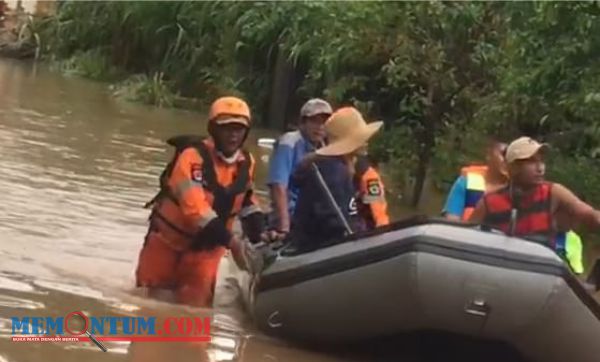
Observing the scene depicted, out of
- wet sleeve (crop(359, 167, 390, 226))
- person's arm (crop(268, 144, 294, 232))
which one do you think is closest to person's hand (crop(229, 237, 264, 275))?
person's arm (crop(268, 144, 294, 232))

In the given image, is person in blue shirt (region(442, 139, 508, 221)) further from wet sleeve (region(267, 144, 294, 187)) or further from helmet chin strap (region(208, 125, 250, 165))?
helmet chin strap (region(208, 125, 250, 165))

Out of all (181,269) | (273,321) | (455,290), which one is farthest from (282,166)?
(455,290)

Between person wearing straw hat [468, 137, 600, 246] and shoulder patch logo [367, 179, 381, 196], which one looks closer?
person wearing straw hat [468, 137, 600, 246]

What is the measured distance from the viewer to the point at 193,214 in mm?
7453

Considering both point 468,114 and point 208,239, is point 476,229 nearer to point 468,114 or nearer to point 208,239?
point 208,239

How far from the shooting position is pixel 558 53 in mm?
11445

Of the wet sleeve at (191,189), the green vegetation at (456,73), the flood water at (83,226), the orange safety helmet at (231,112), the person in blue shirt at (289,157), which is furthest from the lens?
the green vegetation at (456,73)

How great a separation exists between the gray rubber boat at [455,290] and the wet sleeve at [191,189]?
2.64 ft

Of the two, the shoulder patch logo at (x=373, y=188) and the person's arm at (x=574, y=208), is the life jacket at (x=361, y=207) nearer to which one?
the shoulder patch logo at (x=373, y=188)

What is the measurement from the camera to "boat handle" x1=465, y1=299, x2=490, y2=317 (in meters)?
6.47

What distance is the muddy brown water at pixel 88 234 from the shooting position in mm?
6973

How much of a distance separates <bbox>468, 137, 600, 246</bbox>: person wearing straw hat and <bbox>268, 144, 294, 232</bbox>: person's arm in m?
1.24

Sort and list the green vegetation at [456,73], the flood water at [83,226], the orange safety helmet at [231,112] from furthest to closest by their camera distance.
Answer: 1. the green vegetation at [456,73]
2. the orange safety helmet at [231,112]
3. the flood water at [83,226]

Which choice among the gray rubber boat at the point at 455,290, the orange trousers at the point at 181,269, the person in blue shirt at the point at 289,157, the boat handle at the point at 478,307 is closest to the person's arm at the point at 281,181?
the person in blue shirt at the point at 289,157
